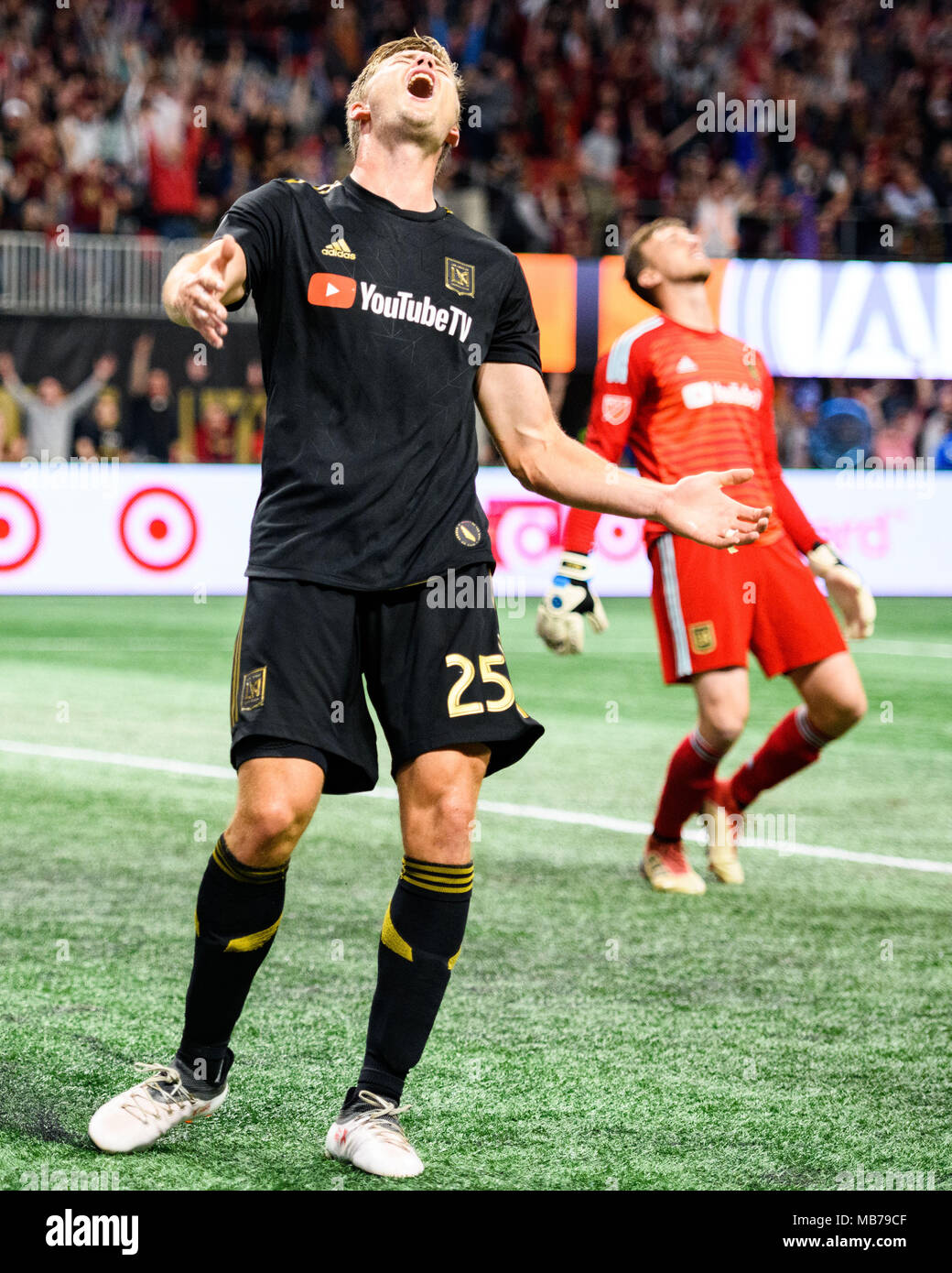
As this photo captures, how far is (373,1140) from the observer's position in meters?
3.09

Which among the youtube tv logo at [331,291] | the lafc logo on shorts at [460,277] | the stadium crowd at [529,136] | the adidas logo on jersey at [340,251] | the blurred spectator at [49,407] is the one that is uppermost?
the stadium crowd at [529,136]

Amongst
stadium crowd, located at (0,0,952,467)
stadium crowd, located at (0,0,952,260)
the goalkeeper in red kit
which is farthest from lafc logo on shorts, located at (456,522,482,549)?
stadium crowd, located at (0,0,952,260)

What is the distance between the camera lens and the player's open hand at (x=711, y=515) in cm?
319

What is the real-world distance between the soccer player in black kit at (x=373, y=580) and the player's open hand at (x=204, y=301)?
21cm

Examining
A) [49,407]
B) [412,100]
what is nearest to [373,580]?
[412,100]

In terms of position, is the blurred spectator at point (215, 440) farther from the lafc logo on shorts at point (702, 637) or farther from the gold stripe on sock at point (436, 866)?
the gold stripe on sock at point (436, 866)

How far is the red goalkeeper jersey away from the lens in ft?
18.8

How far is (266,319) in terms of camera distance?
320cm

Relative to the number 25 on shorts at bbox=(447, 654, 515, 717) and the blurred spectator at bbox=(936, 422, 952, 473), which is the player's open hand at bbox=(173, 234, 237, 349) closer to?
the number 25 on shorts at bbox=(447, 654, 515, 717)

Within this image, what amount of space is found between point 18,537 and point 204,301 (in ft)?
40.1

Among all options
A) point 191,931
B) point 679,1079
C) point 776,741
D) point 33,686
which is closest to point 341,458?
point 679,1079

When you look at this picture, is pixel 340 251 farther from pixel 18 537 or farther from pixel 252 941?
pixel 18 537

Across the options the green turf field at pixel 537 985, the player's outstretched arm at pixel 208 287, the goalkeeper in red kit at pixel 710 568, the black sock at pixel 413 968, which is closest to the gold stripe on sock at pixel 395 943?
the black sock at pixel 413 968

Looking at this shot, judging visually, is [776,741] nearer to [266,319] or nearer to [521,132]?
[266,319]
